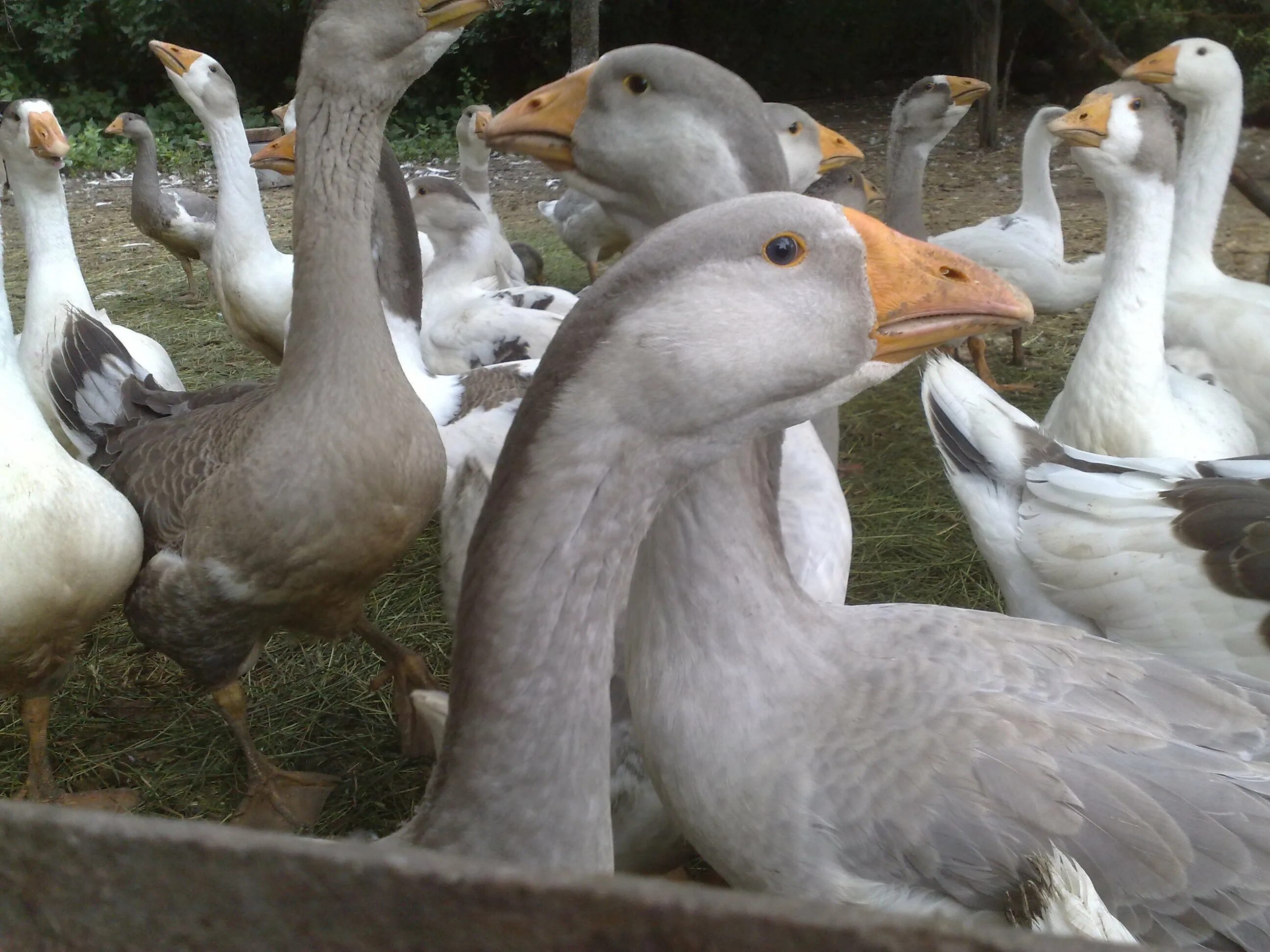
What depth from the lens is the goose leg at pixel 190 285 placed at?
7922mm

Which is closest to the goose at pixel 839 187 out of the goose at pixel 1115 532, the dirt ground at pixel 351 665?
the dirt ground at pixel 351 665

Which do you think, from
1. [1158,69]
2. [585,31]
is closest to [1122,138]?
[1158,69]

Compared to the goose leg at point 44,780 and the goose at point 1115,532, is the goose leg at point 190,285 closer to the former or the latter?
the goose leg at point 44,780

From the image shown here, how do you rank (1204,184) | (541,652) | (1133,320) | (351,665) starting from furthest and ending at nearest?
(1204,184)
(351,665)
(1133,320)
(541,652)

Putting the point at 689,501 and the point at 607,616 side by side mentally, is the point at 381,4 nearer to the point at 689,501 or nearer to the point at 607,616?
the point at 689,501

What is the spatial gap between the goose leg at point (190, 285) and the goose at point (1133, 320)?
6.63m

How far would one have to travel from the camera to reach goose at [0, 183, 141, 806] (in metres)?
2.37

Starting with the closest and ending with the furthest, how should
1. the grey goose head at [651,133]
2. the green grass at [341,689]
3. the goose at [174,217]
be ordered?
the grey goose head at [651,133]
the green grass at [341,689]
the goose at [174,217]

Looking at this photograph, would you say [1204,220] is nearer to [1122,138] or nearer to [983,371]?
[1122,138]

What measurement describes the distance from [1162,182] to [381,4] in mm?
2435

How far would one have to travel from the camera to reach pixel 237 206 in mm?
4875

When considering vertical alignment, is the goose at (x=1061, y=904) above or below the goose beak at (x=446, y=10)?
below

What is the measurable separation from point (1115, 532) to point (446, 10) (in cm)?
201

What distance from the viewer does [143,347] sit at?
4.47 metres
